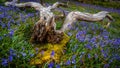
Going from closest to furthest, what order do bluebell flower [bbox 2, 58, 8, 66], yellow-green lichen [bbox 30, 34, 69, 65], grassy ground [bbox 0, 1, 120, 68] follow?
bluebell flower [bbox 2, 58, 8, 66] → grassy ground [bbox 0, 1, 120, 68] → yellow-green lichen [bbox 30, 34, 69, 65]

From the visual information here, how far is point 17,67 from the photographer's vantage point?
5.18 m

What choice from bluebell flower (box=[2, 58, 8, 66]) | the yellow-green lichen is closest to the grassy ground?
bluebell flower (box=[2, 58, 8, 66])

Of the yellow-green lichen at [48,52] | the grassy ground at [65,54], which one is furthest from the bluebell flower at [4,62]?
the yellow-green lichen at [48,52]

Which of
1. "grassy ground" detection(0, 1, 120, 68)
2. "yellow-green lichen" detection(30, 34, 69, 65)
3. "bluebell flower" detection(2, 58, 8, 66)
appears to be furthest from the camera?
"yellow-green lichen" detection(30, 34, 69, 65)

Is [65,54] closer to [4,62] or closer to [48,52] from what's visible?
[48,52]

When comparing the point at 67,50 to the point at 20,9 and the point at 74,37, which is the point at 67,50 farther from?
the point at 20,9

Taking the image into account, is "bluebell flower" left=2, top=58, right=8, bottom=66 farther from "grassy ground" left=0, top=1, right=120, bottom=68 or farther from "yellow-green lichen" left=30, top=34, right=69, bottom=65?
"yellow-green lichen" left=30, top=34, right=69, bottom=65

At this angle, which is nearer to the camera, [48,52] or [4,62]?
[4,62]

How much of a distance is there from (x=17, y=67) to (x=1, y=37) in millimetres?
1023

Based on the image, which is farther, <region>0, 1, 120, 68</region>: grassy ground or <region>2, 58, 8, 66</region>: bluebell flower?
<region>0, 1, 120, 68</region>: grassy ground

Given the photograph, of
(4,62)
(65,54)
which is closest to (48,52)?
(65,54)

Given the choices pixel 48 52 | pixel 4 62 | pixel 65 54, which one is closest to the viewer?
pixel 4 62

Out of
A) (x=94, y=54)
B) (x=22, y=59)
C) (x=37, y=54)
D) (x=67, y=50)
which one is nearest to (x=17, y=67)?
(x=22, y=59)

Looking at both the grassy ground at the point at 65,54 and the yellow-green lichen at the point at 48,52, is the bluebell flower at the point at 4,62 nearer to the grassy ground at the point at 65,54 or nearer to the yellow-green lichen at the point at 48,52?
the grassy ground at the point at 65,54
